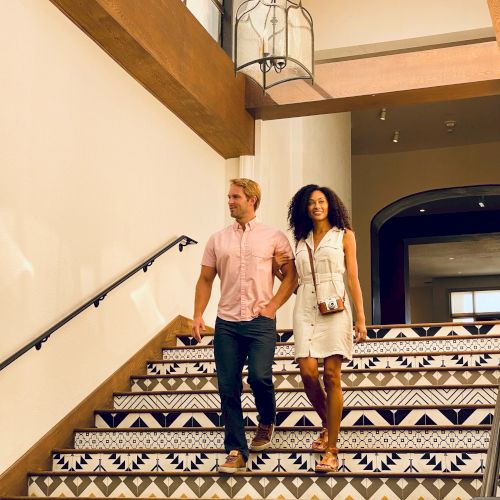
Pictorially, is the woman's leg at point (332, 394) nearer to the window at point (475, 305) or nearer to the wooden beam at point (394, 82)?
the wooden beam at point (394, 82)

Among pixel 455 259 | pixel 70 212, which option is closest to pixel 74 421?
pixel 70 212

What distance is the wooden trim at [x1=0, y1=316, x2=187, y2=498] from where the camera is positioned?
5496 millimetres

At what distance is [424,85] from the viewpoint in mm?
8953

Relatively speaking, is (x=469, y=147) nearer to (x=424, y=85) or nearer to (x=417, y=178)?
(x=417, y=178)

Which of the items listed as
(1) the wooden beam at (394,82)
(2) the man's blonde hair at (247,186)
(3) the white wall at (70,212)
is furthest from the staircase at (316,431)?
(1) the wooden beam at (394,82)

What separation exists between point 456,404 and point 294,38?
2.74m

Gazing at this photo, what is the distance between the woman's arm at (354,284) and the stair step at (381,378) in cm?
133

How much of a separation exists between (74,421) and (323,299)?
2.33 m

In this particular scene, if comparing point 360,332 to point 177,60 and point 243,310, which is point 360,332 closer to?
point 243,310

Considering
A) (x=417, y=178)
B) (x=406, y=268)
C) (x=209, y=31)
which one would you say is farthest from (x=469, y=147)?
(x=209, y=31)

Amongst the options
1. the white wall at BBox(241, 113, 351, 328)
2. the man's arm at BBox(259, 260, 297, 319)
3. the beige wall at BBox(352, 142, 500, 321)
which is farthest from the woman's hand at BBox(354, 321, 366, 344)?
the beige wall at BBox(352, 142, 500, 321)

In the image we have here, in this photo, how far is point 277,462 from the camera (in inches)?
205

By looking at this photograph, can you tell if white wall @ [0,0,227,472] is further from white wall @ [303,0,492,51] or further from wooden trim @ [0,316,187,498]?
white wall @ [303,0,492,51]

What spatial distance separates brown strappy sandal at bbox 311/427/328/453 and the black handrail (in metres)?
1.87
